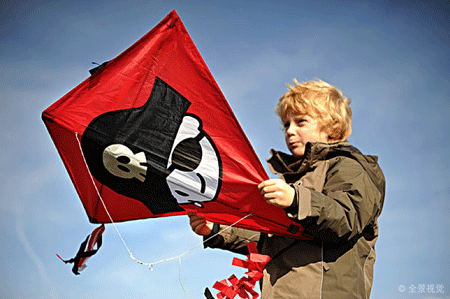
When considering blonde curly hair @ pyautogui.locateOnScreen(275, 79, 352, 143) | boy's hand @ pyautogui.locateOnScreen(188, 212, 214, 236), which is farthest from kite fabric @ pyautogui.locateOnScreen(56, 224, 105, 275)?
blonde curly hair @ pyautogui.locateOnScreen(275, 79, 352, 143)

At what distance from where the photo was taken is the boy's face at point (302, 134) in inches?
118

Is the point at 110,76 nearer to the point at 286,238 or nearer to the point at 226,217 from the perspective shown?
the point at 226,217

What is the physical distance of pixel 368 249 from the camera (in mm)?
2623

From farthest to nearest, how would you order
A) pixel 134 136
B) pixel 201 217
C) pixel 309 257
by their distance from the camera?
pixel 201 217 → pixel 134 136 → pixel 309 257

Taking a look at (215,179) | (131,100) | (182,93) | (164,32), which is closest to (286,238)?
(215,179)

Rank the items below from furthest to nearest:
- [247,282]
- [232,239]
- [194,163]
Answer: [232,239], [194,163], [247,282]

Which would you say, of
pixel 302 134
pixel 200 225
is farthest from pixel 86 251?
pixel 302 134

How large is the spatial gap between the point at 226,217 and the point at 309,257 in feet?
1.94

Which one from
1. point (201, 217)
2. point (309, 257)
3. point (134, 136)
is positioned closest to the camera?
point (309, 257)

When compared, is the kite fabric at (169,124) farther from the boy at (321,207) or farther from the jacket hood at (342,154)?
the jacket hood at (342,154)

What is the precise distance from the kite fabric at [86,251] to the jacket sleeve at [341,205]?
1.61 meters

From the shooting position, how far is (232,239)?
3193mm

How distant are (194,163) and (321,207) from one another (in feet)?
2.87

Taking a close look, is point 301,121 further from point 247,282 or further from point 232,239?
point 247,282
